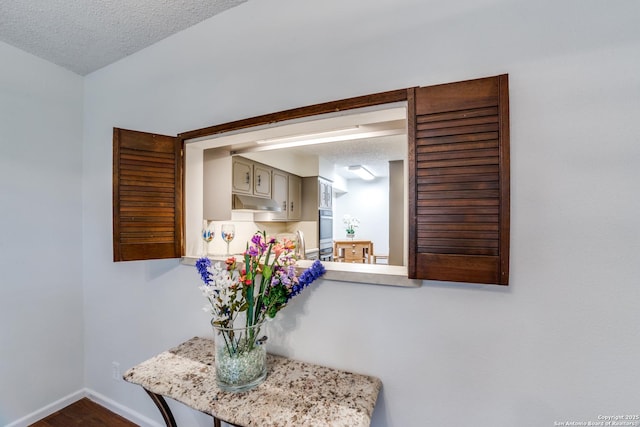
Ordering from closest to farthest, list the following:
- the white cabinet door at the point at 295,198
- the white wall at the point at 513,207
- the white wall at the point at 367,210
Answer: the white wall at the point at 513,207 < the white cabinet door at the point at 295,198 < the white wall at the point at 367,210

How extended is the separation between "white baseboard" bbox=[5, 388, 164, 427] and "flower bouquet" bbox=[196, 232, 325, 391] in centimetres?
128

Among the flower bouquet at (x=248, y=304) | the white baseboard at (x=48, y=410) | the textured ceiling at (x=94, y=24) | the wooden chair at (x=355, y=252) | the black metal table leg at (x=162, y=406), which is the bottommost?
the white baseboard at (x=48, y=410)

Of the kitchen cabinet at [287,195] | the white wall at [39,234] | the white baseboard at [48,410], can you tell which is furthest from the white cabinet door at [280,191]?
the white baseboard at [48,410]

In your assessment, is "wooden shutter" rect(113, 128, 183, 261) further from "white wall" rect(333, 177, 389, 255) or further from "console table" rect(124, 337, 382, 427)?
"white wall" rect(333, 177, 389, 255)

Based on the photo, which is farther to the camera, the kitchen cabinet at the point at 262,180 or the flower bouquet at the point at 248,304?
the kitchen cabinet at the point at 262,180

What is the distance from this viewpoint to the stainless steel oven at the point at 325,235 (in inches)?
187

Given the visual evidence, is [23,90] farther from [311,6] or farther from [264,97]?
[311,6]

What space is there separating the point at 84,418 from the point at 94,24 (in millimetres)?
2724

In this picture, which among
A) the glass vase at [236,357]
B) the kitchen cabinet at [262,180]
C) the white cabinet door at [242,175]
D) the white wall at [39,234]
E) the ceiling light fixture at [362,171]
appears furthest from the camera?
the ceiling light fixture at [362,171]

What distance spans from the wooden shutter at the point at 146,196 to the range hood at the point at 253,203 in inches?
47.1

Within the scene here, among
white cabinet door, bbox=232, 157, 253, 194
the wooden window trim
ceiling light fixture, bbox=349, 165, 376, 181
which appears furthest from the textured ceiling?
ceiling light fixture, bbox=349, 165, 376, 181

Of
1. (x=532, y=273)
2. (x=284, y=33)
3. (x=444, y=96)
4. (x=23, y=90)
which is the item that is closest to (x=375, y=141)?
(x=284, y=33)

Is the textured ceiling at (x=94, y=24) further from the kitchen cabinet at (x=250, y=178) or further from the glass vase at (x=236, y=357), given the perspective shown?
the glass vase at (x=236, y=357)

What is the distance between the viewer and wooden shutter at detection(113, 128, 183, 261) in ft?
4.91
